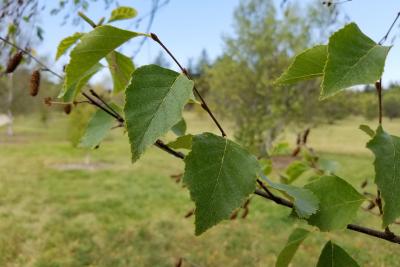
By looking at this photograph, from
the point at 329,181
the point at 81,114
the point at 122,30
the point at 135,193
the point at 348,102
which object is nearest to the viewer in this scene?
the point at 122,30

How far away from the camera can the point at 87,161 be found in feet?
48.8

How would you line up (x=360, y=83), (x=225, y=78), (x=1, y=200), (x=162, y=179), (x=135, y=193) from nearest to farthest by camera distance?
(x=360, y=83) → (x=1, y=200) → (x=135, y=193) → (x=162, y=179) → (x=225, y=78)

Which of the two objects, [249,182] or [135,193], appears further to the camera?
[135,193]

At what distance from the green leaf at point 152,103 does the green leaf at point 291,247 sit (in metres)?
0.50

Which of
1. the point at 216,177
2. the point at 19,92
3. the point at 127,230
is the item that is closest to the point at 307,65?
the point at 216,177

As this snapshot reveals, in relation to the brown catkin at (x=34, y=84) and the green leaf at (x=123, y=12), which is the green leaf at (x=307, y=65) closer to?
the green leaf at (x=123, y=12)

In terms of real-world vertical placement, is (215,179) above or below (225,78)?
above

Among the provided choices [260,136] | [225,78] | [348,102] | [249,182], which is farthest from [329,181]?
[348,102]

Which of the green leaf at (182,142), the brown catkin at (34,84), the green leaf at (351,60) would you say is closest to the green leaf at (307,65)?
the green leaf at (351,60)

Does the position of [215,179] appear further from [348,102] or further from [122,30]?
[348,102]

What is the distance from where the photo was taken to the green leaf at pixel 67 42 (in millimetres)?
785

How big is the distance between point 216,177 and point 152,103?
5.4 inches

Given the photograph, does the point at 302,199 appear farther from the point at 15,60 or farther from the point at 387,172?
the point at 15,60

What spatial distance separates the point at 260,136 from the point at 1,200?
34.3 feet
